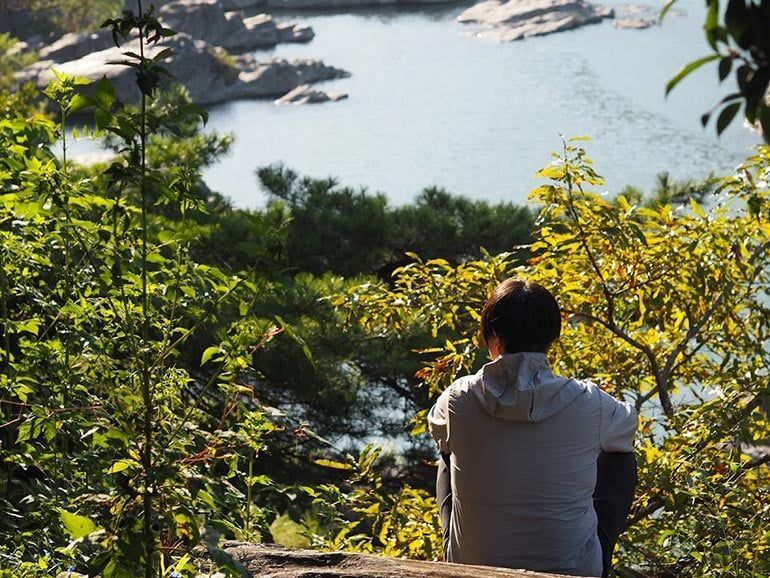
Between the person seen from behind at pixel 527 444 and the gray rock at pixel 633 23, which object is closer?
the person seen from behind at pixel 527 444

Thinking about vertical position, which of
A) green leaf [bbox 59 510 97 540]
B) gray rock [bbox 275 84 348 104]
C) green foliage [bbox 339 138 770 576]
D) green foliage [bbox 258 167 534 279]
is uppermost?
green leaf [bbox 59 510 97 540]

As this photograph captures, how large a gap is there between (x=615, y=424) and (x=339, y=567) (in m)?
0.35

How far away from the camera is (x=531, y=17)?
25.7 ft

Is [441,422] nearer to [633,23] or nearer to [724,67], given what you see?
[724,67]

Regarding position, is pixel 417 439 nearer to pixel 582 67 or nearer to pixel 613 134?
pixel 613 134

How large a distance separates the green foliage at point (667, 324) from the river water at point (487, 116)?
230 centimetres

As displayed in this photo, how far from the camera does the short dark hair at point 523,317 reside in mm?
1271

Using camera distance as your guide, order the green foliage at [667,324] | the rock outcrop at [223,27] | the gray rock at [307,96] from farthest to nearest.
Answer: the rock outcrop at [223,27]
the gray rock at [307,96]
the green foliage at [667,324]

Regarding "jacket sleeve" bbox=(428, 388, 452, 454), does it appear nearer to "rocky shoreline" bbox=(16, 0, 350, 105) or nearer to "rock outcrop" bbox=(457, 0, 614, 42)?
"rocky shoreline" bbox=(16, 0, 350, 105)

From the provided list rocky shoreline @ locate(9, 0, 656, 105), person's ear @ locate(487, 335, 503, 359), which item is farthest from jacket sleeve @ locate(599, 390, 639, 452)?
rocky shoreline @ locate(9, 0, 656, 105)

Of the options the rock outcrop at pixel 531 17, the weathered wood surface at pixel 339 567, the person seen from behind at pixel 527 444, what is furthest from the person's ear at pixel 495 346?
the rock outcrop at pixel 531 17

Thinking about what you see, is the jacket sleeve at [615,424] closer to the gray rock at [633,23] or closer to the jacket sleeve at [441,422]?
the jacket sleeve at [441,422]

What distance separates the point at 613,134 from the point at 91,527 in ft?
15.2

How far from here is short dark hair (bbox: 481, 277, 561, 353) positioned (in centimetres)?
127
